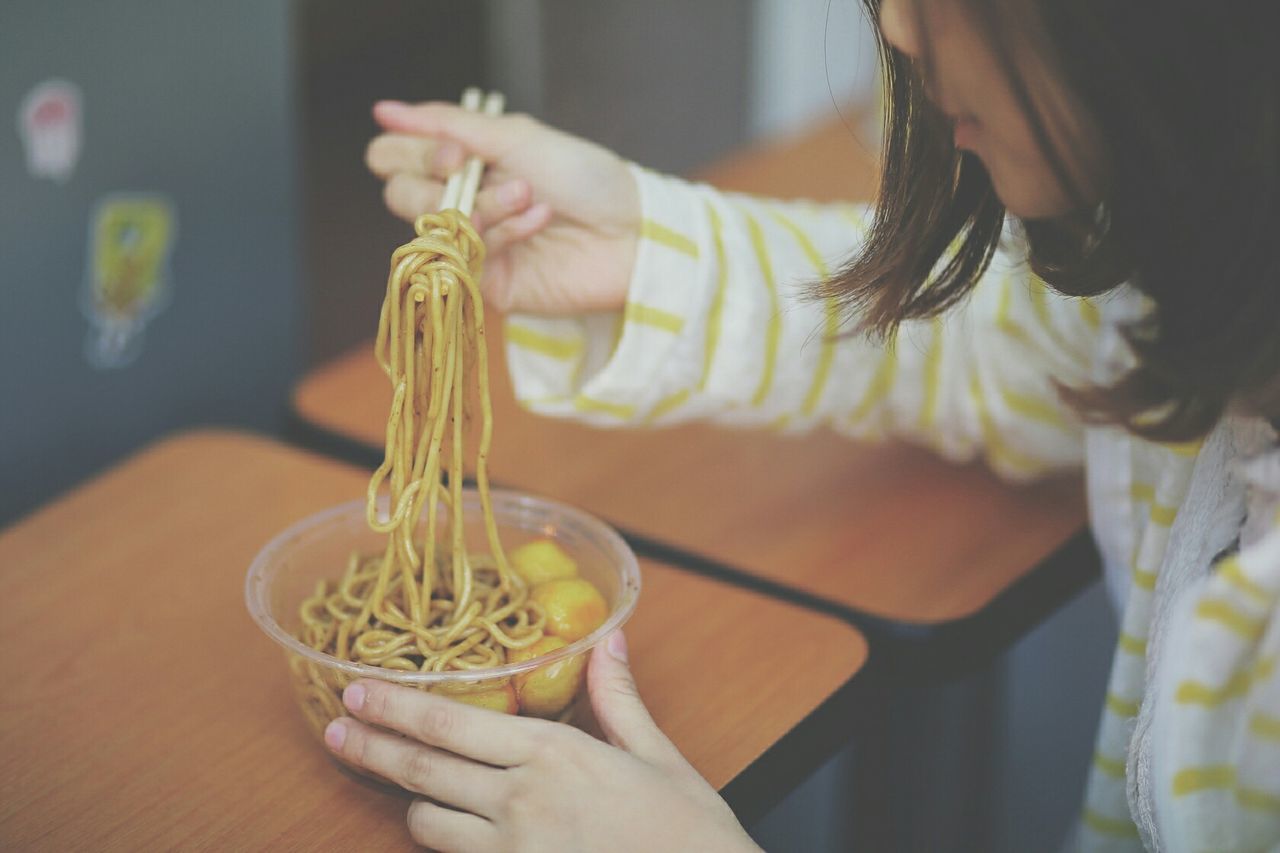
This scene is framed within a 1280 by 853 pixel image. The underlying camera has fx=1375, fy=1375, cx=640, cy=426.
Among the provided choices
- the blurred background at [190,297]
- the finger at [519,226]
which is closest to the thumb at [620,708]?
the blurred background at [190,297]

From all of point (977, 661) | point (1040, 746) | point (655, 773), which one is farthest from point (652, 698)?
point (1040, 746)

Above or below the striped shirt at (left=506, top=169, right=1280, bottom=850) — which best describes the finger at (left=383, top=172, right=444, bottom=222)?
above

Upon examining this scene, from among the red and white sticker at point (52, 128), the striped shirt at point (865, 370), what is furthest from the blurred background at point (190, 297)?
the striped shirt at point (865, 370)

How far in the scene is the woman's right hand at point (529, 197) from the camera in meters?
1.00

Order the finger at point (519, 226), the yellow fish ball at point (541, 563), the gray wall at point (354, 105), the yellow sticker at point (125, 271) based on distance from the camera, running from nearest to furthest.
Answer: the yellow fish ball at point (541, 563) → the finger at point (519, 226) → the yellow sticker at point (125, 271) → the gray wall at point (354, 105)

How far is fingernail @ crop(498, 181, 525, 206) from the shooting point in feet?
3.22

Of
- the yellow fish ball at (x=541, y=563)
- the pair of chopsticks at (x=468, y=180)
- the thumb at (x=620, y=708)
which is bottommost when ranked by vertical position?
the thumb at (x=620, y=708)

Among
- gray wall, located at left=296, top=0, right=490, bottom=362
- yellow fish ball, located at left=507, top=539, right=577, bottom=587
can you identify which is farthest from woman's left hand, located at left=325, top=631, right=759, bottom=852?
gray wall, located at left=296, top=0, right=490, bottom=362

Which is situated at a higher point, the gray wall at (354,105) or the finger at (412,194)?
the finger at (412,194)

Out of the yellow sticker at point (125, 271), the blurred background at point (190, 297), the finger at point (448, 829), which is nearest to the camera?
the finger at point (448, 829)

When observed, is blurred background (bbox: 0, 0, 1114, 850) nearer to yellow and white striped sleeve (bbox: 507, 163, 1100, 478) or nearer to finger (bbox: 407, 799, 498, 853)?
yellow and white striped sleeve (bbox: 507, 163, 1100, 478)

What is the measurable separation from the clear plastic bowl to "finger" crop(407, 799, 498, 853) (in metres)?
0.07

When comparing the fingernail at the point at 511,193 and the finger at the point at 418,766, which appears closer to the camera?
the finger at the point at 418,766

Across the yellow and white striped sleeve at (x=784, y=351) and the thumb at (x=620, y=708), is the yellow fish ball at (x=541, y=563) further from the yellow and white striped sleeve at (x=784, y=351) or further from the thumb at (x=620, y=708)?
the yellow and white striped sleeve at (x=784, y=351)
